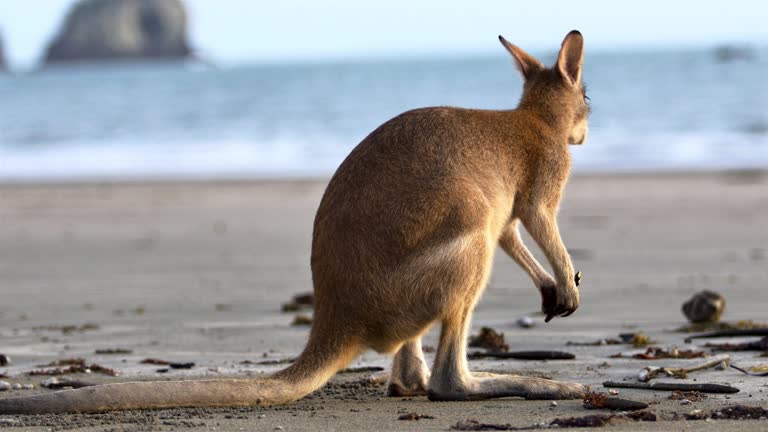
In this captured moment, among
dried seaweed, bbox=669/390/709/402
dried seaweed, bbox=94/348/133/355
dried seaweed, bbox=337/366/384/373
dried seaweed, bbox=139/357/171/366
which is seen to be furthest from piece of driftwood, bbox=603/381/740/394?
dried seaweed, bbox=94/348/133/355

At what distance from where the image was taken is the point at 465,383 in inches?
199

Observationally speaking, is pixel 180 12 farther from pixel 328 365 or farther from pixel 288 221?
pixel 328 365

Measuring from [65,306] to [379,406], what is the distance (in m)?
4.06

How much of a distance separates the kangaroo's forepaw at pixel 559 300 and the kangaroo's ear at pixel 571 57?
1069 millimetres

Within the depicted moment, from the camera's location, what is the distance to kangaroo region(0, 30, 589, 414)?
4754mm

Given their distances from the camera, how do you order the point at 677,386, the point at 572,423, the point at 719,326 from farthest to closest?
the point at 719,326 < the point at 677,386 < the point at 572,423

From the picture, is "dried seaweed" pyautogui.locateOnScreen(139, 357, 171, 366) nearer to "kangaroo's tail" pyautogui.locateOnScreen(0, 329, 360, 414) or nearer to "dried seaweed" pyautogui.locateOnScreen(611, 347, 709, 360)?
"kangaroo's tail" pyautogui.locateOnScreen(0, 329, 360, 414)

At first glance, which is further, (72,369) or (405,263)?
(72,369)

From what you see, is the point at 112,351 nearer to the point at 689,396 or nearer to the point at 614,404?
the point at 614,404

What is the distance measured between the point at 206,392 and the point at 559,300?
166 centimetres

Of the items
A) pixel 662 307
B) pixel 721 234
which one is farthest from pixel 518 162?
pixel 721 234

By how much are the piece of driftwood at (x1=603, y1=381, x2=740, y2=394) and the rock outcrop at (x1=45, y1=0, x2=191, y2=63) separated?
331ft

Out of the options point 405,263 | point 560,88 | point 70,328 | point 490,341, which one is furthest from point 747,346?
point 70,328

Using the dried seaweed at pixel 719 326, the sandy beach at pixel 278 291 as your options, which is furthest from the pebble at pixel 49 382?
the dried seaweed at pixel 719 326
